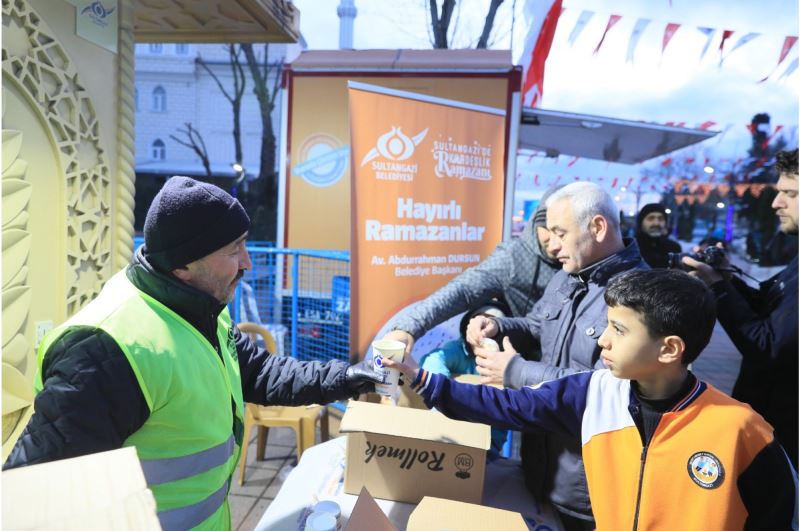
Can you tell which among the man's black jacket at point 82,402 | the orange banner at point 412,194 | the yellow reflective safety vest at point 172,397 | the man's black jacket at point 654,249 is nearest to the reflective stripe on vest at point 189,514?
the yellow reflective safety vest at point 172,397

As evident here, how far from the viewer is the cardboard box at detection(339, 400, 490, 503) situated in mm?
1700

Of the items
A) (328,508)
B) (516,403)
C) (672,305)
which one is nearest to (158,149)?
(328,508)

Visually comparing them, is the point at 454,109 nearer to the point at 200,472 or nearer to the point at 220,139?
the point at 200,472

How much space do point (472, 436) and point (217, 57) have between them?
88.8ft

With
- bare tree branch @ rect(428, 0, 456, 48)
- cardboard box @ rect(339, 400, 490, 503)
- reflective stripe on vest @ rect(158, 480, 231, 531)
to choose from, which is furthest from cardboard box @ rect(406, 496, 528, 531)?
bare tree branch @ rect(428, 0, 456, 48)

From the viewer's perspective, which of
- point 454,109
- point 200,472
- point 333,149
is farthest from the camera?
point 333,149

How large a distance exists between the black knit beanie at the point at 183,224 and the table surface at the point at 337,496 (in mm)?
914

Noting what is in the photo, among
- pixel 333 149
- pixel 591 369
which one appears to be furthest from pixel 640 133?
pixel 591 369

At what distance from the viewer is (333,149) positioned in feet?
18.1

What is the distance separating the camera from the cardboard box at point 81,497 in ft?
2.00

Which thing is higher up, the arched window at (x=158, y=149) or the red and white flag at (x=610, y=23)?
the arched window at (x=158, y=149)

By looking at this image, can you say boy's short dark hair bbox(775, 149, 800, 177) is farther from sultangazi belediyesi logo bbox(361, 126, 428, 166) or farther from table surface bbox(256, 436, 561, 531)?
sultangazi belediyesi logo bbox(361, 126, 428, 166)

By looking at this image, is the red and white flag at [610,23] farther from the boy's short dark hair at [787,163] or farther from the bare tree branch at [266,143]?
the bare tree branch at [266,143]

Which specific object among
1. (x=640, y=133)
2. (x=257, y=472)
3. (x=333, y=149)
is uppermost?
(x=640, y=133)
